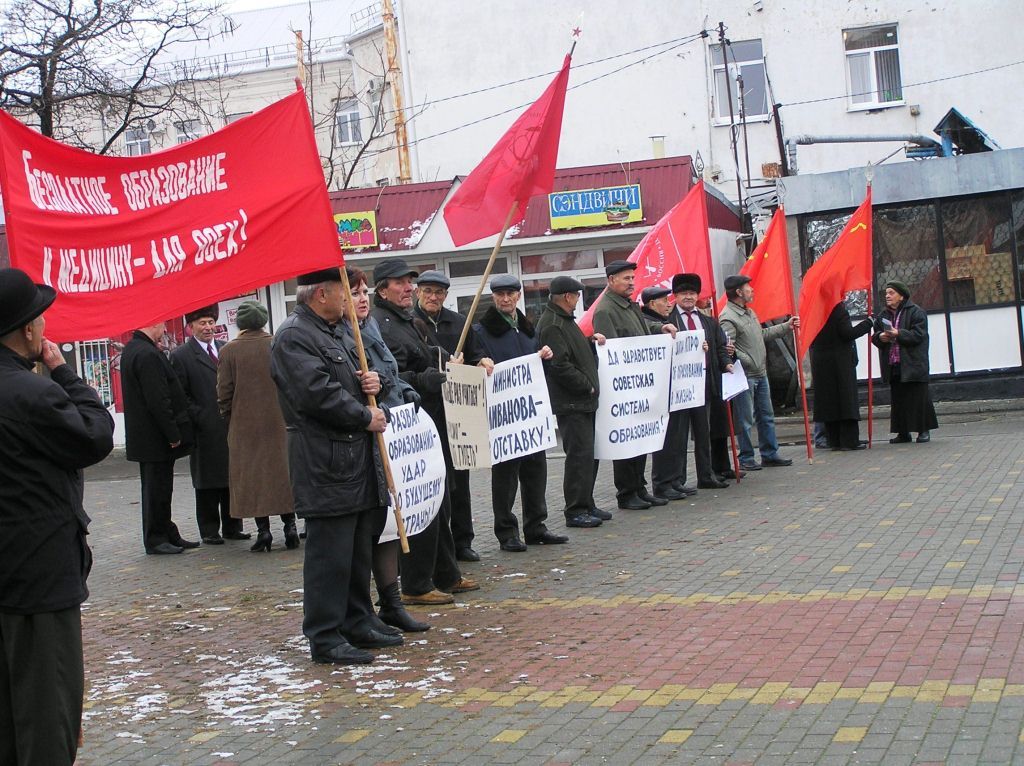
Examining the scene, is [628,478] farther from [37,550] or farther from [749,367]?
[37,550]

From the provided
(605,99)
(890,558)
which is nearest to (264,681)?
(890,558)

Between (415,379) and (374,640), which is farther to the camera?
(415,379)

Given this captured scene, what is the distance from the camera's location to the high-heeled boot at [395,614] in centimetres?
724

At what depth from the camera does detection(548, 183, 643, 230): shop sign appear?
23047 millimetres

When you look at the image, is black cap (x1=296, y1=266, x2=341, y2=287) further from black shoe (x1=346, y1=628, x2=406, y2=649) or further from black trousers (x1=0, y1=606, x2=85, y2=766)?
black trousers (x1=0, y1=606, x2=85, y2=766)

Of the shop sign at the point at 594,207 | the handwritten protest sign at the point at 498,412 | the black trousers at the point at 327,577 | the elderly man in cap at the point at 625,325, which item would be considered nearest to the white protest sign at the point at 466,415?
the handwritten protest sign at the point at 498,412

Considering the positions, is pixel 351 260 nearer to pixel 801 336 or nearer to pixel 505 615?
pixel 801 336

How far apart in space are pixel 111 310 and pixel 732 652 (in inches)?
130

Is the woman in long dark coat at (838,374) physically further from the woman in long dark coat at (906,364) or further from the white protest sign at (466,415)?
the white protest sign at (466,415)

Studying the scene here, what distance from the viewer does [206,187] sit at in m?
6.45

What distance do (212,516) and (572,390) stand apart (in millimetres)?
3355

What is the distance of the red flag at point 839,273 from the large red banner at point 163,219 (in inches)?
331

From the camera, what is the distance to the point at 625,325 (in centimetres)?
1166

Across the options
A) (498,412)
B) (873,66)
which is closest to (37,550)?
(498,412)
